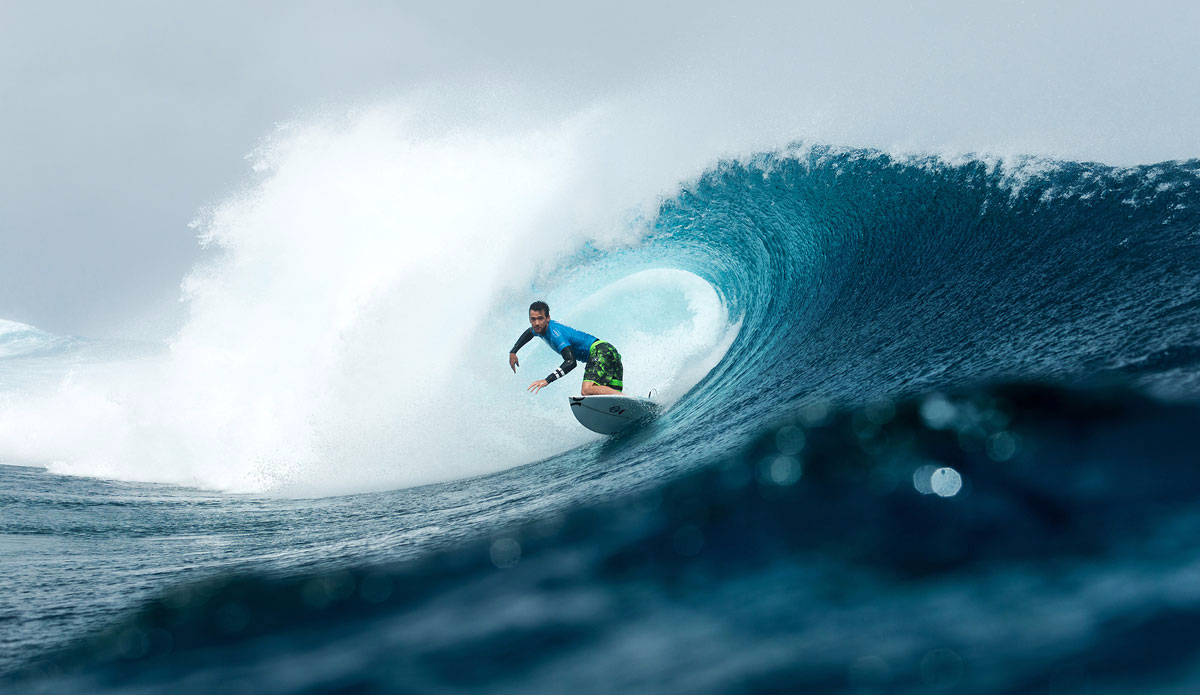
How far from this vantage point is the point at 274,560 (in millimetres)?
4004

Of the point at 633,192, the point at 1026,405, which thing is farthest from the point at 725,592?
the point at 633,192

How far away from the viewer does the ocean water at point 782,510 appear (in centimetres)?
197

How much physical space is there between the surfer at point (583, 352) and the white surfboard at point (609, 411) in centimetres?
25

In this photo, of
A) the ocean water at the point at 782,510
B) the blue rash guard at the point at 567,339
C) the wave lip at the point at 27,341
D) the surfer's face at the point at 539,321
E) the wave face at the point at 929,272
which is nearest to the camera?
the ocean water at the point at 782,510

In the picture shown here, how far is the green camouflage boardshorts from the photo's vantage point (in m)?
7.68

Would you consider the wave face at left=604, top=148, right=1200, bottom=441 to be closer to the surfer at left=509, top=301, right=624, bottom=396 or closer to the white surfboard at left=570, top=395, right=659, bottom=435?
the white surfboard at left=570, top=395, right=659, bottom=435

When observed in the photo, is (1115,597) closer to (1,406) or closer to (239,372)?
(239,372)

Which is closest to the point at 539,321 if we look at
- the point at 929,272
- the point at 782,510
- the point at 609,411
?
the point at 609,411

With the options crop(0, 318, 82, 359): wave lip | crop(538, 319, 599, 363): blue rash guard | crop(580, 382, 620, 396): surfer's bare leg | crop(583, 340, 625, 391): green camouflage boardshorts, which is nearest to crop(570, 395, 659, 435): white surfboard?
crop(580, 382, 620, 396): surfer's bare leg

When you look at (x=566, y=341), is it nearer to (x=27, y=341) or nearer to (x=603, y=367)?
(x=603, y=367)

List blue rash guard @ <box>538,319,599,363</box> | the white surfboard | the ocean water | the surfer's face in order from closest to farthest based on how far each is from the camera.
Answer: the ocean water → the white surfboard → the surfer's face → blue rash guard @ <box>538,319,599,363</box>

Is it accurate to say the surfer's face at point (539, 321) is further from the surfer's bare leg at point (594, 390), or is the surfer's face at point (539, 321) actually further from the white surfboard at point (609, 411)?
the white surfboard at point (609, 411)

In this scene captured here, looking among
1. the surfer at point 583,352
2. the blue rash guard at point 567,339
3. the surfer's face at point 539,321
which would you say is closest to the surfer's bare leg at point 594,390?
the surfer at point 583,352

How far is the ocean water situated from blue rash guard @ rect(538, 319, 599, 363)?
1.05 metres
